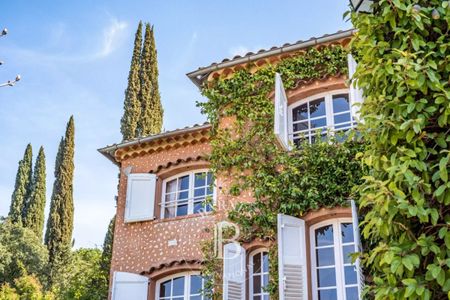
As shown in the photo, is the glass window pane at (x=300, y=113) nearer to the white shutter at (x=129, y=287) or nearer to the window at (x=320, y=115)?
the window at (x=320, y=115)

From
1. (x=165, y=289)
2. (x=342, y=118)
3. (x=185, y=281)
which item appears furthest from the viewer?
(x=165, y=289)

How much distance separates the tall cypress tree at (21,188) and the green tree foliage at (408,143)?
96.9ft

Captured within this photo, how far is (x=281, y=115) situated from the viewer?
11.5 metres

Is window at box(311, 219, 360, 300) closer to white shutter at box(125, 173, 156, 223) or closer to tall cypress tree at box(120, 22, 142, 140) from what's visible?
white shutter at box(125, 173, 156, 223)

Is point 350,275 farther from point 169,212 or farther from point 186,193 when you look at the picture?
point 169,212

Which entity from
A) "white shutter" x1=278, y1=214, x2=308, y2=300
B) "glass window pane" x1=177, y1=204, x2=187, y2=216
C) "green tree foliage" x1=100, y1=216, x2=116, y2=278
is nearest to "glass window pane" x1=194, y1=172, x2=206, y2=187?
"glass window pane" x1=177, y1=204, x2=187, y2=216

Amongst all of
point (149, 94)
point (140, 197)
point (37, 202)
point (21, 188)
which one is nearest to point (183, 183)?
point (140, 197)

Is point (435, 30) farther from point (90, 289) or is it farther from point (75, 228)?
point (75, 228)

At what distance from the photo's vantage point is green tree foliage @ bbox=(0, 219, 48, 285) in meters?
28.0

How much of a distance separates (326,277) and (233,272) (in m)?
1.92

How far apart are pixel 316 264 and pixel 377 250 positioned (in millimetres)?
6170

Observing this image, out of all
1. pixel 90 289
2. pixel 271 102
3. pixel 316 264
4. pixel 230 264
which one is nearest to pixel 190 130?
pixel 271 102

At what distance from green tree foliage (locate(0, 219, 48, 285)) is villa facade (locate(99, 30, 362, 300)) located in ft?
51.9

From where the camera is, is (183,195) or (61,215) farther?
(61,215)
